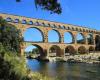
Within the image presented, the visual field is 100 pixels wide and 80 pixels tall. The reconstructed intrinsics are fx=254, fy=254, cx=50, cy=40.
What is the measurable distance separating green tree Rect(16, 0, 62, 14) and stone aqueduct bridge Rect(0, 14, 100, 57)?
194ft

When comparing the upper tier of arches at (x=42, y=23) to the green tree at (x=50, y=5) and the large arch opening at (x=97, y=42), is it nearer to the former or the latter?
the large arch opening at (x=97, y=42)

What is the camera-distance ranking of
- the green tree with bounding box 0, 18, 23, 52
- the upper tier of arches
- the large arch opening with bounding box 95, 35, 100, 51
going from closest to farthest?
the green tree with bounding box 0, 18, 23, 52 → the upper tier of arches → the large arch opening with bounding box 95, 35, 100, 51

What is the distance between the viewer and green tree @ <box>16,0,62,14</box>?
493 inches

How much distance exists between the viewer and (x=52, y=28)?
89.2 m

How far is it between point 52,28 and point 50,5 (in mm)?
76548

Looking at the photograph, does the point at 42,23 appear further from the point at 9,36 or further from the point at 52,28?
the point at 9,36

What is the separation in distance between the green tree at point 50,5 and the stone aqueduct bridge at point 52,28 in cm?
5901

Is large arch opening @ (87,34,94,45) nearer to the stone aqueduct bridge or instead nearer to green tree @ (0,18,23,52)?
the stone aqueduct bridge

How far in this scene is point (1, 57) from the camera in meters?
22.8

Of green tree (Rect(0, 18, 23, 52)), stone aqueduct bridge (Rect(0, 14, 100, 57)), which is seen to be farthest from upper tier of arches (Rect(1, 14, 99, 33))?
green tree (Rect(0, 18, 23, 52))

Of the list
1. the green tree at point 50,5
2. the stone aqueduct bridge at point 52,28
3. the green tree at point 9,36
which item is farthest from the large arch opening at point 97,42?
the green tree at point 50,5

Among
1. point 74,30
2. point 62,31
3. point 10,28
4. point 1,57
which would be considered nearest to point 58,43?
point 62,31

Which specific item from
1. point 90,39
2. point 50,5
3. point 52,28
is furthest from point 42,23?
point 50,5

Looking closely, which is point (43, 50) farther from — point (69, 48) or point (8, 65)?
point (8, 65)
